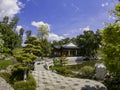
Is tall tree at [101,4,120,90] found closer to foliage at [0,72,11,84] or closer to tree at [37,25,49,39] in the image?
foliage at [0,72,11,84]

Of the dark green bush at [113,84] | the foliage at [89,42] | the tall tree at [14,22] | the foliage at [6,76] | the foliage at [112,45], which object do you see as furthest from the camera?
the tall tree at [14,22]

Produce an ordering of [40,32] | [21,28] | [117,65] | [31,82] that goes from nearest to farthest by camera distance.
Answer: [117,65], [31,82], [40,32], [21,28]

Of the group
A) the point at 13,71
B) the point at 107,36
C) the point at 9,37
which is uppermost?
the point at 9,37

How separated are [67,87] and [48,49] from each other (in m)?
36.8

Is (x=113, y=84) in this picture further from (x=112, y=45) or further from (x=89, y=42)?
(x=89, y=42)

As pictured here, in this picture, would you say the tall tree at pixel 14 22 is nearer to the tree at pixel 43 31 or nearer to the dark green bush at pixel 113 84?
the tree at pixel 43 31

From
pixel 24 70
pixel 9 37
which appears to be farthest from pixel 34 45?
pixel 9 37

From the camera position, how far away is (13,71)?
16.3 m

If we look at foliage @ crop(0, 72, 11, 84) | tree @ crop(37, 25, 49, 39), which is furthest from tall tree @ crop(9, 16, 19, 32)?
foliage @ crop(0, 72, 11, 84)

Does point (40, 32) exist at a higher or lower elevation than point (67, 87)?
higher

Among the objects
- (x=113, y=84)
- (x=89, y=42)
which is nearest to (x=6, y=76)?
(x=113, y=84)

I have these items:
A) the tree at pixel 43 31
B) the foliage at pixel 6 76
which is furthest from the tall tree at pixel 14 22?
the foliage at pixel 6 76

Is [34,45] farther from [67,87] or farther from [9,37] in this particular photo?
[9,37]

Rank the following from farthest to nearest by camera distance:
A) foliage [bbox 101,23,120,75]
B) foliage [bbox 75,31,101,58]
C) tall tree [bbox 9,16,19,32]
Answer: tall tree [bbox 9,16,19,32] → foliage [bbox 75,31,101,58] → foliage [bbox 101,23,120,75]
